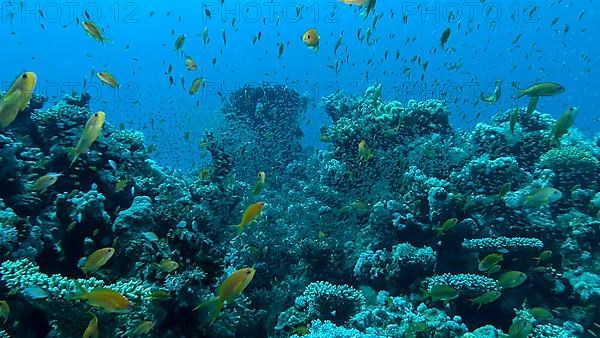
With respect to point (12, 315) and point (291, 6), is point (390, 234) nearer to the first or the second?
point (12, 315)

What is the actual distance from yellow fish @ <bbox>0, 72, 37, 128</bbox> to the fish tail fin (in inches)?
93.5

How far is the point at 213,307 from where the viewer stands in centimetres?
365

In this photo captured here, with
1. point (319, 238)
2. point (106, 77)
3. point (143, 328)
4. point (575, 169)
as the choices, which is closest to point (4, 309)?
point (143, 328)

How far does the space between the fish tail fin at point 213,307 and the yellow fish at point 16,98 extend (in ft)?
7.79

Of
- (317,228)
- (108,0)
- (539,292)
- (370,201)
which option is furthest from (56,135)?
(108,0)

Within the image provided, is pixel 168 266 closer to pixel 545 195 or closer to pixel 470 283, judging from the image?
pixel 470 283

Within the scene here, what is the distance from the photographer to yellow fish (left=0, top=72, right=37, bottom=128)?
134 inches

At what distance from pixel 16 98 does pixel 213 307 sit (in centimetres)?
251

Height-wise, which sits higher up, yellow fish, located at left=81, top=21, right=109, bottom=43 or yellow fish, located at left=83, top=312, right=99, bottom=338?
yellow fish, located at left=81, top=21, right=109, bottom=43

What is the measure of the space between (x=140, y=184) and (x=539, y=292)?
22.6 feet

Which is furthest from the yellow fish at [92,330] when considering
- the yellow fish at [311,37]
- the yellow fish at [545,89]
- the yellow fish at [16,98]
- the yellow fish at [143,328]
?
the yellow fish at [545,89]

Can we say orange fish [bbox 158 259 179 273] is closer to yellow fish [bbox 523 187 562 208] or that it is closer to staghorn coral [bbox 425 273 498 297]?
staghorn coral [bbox 425 273 498 297]

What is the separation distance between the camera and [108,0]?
8175 cm

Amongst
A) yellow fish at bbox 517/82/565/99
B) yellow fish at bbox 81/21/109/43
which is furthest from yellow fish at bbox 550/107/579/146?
yellow fish at bbox 81/21/109/43
